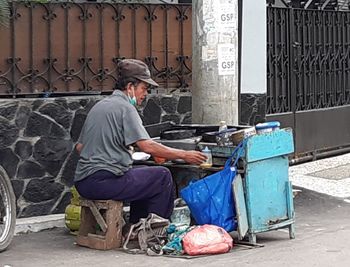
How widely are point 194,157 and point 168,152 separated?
251 mm

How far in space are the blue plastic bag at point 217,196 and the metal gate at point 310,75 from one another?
4.54 m

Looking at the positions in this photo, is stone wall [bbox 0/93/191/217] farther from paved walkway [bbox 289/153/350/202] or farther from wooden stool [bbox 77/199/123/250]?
paved walkway [bbox 289/153/350/202]

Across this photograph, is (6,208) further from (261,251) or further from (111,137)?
(261,251)

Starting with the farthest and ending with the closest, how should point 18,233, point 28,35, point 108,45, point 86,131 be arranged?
point 108,45 < point 28,35 < point 18,233 < point 86,131

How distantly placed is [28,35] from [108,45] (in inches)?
40.3

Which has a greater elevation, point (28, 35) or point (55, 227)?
point (28, 35)

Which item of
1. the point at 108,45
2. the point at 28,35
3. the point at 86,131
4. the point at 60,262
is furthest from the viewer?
the point at 108,45

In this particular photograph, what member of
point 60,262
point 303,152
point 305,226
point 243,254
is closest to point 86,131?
point 60,262

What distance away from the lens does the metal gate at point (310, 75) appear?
12.0 meters

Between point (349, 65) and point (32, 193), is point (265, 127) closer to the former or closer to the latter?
point (32, 193)

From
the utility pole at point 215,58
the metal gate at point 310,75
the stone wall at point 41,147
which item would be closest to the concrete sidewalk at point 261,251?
the stone wall at point 41,147

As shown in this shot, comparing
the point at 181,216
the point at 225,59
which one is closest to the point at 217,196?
the point at 181,216

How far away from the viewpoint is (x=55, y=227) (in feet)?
27.1

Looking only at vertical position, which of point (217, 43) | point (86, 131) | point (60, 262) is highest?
point (217, 43)
